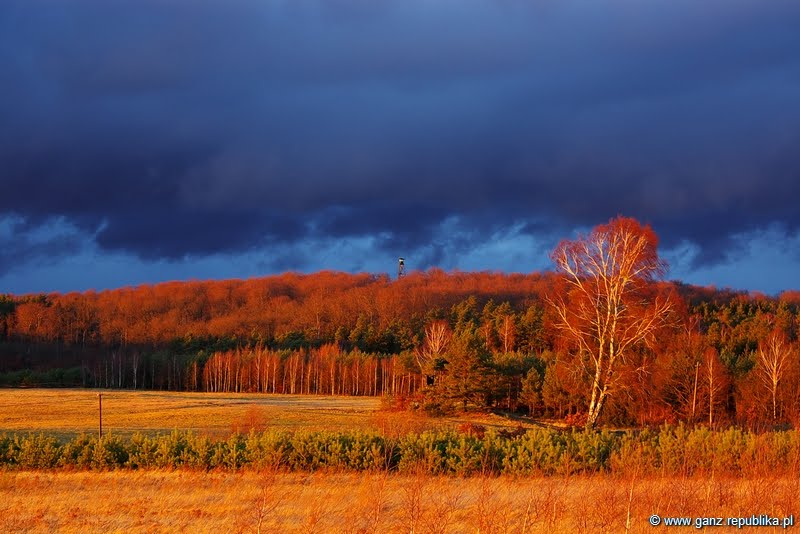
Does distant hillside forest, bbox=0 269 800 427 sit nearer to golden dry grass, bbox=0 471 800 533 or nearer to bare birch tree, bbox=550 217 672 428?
bare birch tree, bbox=550 217 672 428

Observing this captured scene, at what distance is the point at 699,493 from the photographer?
36.0ft

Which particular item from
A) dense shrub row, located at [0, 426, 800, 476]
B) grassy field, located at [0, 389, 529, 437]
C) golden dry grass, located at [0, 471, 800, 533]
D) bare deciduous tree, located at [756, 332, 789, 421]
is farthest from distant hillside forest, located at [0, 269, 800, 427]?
golden dry grass, located at [0, 471, 800, 533]

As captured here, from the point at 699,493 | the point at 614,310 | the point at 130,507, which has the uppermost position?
the point at 614,310

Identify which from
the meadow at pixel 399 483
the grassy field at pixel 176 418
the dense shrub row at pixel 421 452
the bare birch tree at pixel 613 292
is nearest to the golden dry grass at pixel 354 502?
the meadow at pixel 399 483

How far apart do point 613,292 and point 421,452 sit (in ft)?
36.2

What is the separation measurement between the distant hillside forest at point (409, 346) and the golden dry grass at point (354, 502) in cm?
1231

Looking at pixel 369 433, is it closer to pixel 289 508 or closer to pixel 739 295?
pixel 289 508

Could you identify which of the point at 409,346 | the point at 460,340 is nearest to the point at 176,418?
the point at 460,340

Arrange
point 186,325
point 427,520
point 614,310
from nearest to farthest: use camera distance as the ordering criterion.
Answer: point 427,520 → point 614,310 → point 186,325

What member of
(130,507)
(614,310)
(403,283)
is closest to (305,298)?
(403,283)

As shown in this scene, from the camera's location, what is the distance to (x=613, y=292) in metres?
25.1

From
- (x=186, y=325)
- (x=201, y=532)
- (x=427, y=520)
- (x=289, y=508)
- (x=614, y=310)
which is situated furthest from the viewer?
(x=186, y=325)

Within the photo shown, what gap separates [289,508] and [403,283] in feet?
439

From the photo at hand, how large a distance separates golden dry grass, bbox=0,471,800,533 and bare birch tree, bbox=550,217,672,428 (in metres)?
11.1
